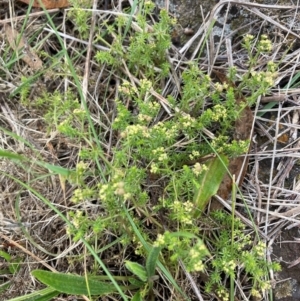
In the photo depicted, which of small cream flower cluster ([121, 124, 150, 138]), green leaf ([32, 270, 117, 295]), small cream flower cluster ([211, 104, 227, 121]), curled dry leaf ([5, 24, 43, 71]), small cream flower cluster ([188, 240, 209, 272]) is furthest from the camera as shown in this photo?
curled dry leaf ([5, 24, 43, 71])

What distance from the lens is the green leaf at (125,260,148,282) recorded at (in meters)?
1.93

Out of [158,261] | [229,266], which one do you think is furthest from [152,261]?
[229,266]

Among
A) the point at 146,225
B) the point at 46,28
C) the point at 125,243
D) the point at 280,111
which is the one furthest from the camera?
the point at 46,28

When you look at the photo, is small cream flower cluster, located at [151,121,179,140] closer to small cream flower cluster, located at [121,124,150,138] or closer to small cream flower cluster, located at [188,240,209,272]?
small cream flower cluster, located at [121,124,150,138]

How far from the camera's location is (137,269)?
1956 millimetres

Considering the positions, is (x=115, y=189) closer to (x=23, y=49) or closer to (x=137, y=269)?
(x=137, y=269)

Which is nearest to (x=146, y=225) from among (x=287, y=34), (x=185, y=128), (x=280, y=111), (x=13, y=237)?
(x=185, y=128)

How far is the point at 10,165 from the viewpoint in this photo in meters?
2.30

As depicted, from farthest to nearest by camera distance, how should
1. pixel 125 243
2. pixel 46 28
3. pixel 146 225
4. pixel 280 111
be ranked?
1. pixel 46 28
2. pixel 280 111
3. pixel 146 225
4. pixel 125 243

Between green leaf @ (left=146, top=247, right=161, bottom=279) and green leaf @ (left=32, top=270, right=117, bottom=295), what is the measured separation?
181 millimetres

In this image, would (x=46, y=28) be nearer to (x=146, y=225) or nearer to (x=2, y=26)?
(x=2, y=26)

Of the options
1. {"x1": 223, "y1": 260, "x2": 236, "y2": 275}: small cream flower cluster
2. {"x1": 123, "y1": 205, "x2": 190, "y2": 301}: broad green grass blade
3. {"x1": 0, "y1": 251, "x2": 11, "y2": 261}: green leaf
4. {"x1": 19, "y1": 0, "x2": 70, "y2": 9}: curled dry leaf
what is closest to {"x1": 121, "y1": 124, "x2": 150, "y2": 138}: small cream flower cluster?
{"x1": 123, "y1": 205, "x2": 190, "y2": 301}: broad green grass blade

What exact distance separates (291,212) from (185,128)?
1.94ft

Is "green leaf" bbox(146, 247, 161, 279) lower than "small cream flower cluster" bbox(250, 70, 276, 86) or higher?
lower
